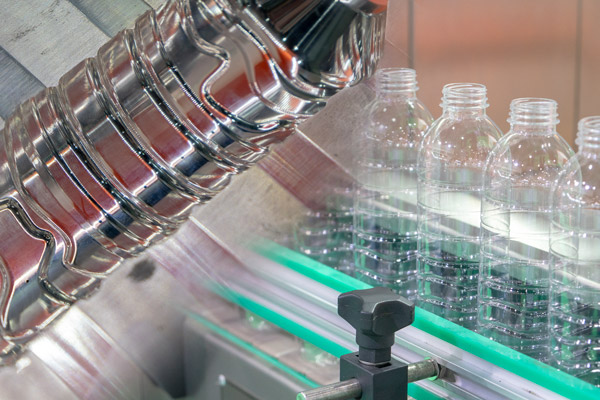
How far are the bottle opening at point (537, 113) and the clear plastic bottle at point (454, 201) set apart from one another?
118mm

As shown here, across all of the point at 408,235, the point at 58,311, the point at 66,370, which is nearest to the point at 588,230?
the point at 408,235

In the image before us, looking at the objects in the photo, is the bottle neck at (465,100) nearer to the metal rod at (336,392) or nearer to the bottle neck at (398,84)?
the bottle neck at (398,84)

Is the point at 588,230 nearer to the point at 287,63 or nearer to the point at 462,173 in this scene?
the point at 462,173

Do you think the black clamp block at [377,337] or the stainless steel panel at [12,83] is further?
the stainless steel panel at [12,83]

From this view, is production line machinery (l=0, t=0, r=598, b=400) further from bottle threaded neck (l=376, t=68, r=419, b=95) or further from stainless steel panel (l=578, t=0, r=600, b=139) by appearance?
stainless steel panel (l=578, t=0, r=600, b=139)

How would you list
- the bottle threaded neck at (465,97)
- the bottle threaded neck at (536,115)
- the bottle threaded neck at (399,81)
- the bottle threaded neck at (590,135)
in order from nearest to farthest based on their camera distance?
the bottle threaded neck at (590,135) → the bottle threaded neck at (536,115) → the bottle threaded neck at (465,97) → the bottle threaded neck at (399,81)

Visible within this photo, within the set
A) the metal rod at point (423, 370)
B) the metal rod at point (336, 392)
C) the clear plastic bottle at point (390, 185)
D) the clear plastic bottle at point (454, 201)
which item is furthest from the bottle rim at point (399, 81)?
the metal rod at point (336, 392)

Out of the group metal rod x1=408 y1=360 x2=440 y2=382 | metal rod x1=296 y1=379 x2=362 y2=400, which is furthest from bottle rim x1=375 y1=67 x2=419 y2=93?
metal rod x1=296 y1=379 x2=362 y2=400

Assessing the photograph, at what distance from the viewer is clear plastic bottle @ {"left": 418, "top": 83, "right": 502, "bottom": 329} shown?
4.17ft

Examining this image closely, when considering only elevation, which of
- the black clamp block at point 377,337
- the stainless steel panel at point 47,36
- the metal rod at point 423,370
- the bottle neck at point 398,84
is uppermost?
the stainless steel panel at point 47,36

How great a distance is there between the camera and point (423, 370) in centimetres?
111

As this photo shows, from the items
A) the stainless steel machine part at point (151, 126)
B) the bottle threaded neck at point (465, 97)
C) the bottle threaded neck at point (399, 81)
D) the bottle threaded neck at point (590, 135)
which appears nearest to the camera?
the stainless steel machine part at point (151, 126)

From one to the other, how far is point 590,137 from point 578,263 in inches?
7.2

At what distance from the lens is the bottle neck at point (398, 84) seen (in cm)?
144
